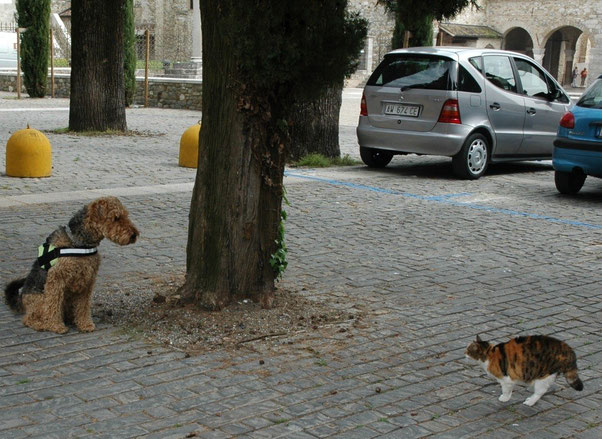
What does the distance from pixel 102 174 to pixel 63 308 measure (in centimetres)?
732

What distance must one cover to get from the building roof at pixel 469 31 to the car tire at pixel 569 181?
38.1 meters

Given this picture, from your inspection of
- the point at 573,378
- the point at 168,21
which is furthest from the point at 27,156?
the point at 168,21

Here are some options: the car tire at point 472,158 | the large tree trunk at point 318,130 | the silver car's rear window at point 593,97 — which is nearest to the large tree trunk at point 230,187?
the silver car's rear window at point 593,97

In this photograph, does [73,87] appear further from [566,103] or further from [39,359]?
[39,359]

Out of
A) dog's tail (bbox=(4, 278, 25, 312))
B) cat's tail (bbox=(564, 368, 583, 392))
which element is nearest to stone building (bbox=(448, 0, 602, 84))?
dog's tail (bbox=(4, 278, 25, 312))

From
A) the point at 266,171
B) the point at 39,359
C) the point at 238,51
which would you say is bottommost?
the point at 39,359

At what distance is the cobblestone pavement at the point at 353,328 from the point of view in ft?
14.6

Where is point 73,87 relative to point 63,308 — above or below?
above

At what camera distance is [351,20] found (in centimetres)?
577

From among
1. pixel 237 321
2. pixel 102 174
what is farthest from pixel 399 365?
pixel 102 174

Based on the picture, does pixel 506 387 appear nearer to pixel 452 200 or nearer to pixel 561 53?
pixel 452 200

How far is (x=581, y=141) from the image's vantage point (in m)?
11.7

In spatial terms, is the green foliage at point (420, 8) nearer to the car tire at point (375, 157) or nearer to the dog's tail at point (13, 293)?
the dog's tail at point (13, 293)

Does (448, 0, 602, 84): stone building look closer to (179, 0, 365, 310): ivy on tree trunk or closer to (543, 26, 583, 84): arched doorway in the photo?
(543, 26, 583, 84): arched doorway
